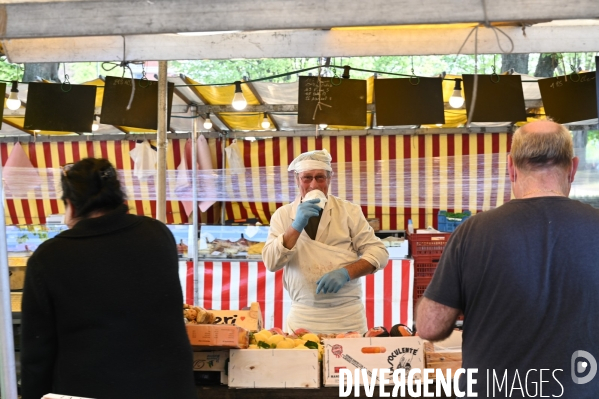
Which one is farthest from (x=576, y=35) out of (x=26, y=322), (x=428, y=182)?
(x=428, y=182)

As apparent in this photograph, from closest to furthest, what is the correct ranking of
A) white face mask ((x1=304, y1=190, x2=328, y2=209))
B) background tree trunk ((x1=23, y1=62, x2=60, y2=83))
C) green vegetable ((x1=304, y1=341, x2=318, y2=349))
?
green vegetable ((x1=304, y1=341, x2=318, y2=349))
white face mask ((x1=304, y1=190, x2=328, y2=209))
background tree trunk ((x1=23, y1=62, x2=60, y2=83))

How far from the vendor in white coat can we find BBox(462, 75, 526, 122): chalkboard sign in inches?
53.9

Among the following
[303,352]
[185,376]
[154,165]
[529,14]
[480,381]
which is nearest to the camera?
[480,381]

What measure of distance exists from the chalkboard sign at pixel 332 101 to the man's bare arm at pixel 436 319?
2953 millimetres

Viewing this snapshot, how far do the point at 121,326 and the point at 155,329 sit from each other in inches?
5.1

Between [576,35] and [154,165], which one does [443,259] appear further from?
[154,165]

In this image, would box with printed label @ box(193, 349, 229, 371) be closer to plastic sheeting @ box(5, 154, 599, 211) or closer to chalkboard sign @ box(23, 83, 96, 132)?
chalkboard sign @ box(23, 83, 96, 132)

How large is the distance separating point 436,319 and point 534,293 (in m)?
0.33

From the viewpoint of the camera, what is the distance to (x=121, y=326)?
86.4 inches

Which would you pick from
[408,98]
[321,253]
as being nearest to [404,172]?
[408,98]

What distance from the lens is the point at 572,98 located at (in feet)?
15.6

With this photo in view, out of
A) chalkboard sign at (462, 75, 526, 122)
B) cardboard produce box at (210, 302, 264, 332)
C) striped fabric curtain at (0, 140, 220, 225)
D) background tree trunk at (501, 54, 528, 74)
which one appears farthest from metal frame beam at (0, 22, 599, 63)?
background tree trunk at (501, 54, 528, 74)

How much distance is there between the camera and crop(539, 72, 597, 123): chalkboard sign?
4702 millimetres

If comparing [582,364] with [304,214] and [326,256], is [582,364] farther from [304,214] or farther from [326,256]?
[326,256]
